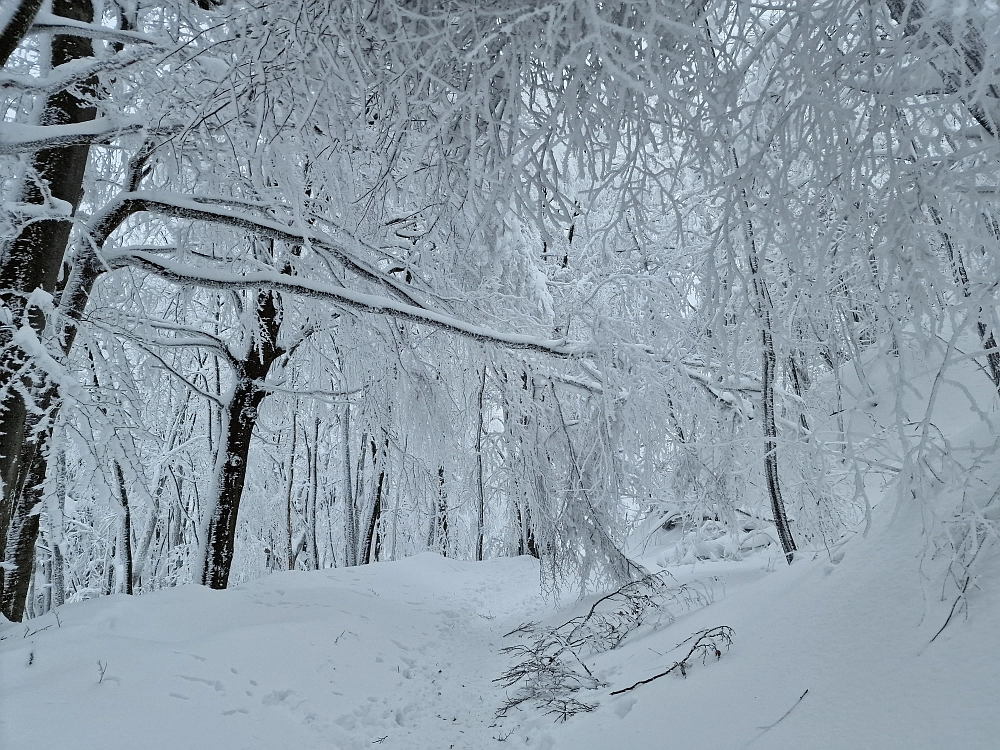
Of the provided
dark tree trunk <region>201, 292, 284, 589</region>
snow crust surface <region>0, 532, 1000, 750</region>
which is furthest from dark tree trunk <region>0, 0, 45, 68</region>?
dark tree trunk <region>201, 292, 284, 589</region>

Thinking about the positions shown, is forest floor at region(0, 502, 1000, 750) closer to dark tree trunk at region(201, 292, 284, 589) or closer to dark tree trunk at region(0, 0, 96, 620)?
dark tree trunk at region(0, 0, 96, 620)

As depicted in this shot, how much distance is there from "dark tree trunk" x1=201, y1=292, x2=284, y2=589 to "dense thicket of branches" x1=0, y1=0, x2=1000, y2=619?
4cm

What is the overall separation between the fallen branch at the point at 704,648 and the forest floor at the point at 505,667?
50 mm

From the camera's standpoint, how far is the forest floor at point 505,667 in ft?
6.57

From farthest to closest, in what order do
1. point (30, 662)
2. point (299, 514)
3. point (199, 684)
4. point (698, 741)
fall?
point (299, 514)
point (199, 684)
point (30, 662)
point (698, 741)

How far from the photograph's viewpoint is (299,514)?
691 inches

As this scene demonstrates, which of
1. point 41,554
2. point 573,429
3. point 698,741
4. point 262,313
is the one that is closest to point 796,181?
point 573,429

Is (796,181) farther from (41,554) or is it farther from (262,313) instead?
(41,554)

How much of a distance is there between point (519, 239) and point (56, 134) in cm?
376

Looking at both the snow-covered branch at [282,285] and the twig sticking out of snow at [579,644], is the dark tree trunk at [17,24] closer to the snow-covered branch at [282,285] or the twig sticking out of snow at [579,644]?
the snow-covered branch at [282,285]

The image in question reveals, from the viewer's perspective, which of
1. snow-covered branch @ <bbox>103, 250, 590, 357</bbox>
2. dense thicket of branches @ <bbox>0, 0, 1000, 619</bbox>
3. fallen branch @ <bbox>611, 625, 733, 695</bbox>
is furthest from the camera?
snow-covered branch @ <bbox>103, 250, 590, 357</bbox>

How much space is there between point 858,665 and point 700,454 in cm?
365

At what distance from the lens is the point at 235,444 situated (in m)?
6.74

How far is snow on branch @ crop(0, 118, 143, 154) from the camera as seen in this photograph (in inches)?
117
